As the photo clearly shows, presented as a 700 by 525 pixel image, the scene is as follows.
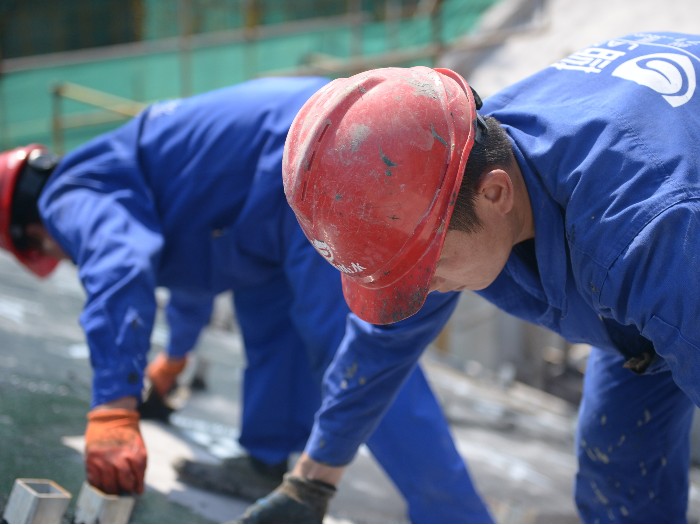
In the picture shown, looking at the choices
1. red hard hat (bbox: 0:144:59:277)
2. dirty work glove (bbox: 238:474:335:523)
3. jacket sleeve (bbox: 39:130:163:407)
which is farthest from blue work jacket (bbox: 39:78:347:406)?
dirty work glove (bbox: 238:474:335:523)

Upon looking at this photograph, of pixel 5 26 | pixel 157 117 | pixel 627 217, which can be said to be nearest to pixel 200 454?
pixel 157 117

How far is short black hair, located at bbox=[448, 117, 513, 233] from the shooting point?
163cm

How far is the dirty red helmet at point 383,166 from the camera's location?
1.53 meters

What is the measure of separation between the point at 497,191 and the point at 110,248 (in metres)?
1.33

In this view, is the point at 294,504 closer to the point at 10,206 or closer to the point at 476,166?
the point at 476,166

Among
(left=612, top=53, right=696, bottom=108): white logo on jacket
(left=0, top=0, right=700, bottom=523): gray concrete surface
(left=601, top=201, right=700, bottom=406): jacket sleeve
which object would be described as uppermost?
(left=612, top=53, right=696, bottom=108): white logo on jacket

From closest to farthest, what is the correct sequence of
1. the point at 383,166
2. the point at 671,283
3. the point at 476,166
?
the point at 671,283 → the point at 383,166 → the point at 476,166

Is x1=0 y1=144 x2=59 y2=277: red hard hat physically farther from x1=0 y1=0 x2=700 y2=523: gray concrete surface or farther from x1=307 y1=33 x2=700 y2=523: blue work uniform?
x1=307 y1=33 x2=700 y2=523: blue work uniform

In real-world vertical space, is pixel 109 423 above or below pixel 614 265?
below

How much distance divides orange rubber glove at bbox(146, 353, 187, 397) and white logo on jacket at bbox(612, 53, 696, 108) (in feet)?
8.20

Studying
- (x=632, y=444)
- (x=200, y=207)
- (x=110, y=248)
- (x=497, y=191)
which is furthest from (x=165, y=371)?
(x=497, y=191)

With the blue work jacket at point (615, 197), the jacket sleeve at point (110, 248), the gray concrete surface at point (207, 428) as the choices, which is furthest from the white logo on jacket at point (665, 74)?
the gray concrete surface at point (207, 428)

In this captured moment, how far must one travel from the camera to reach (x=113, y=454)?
230 cm

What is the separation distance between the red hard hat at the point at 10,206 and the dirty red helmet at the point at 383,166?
175 centimetres
